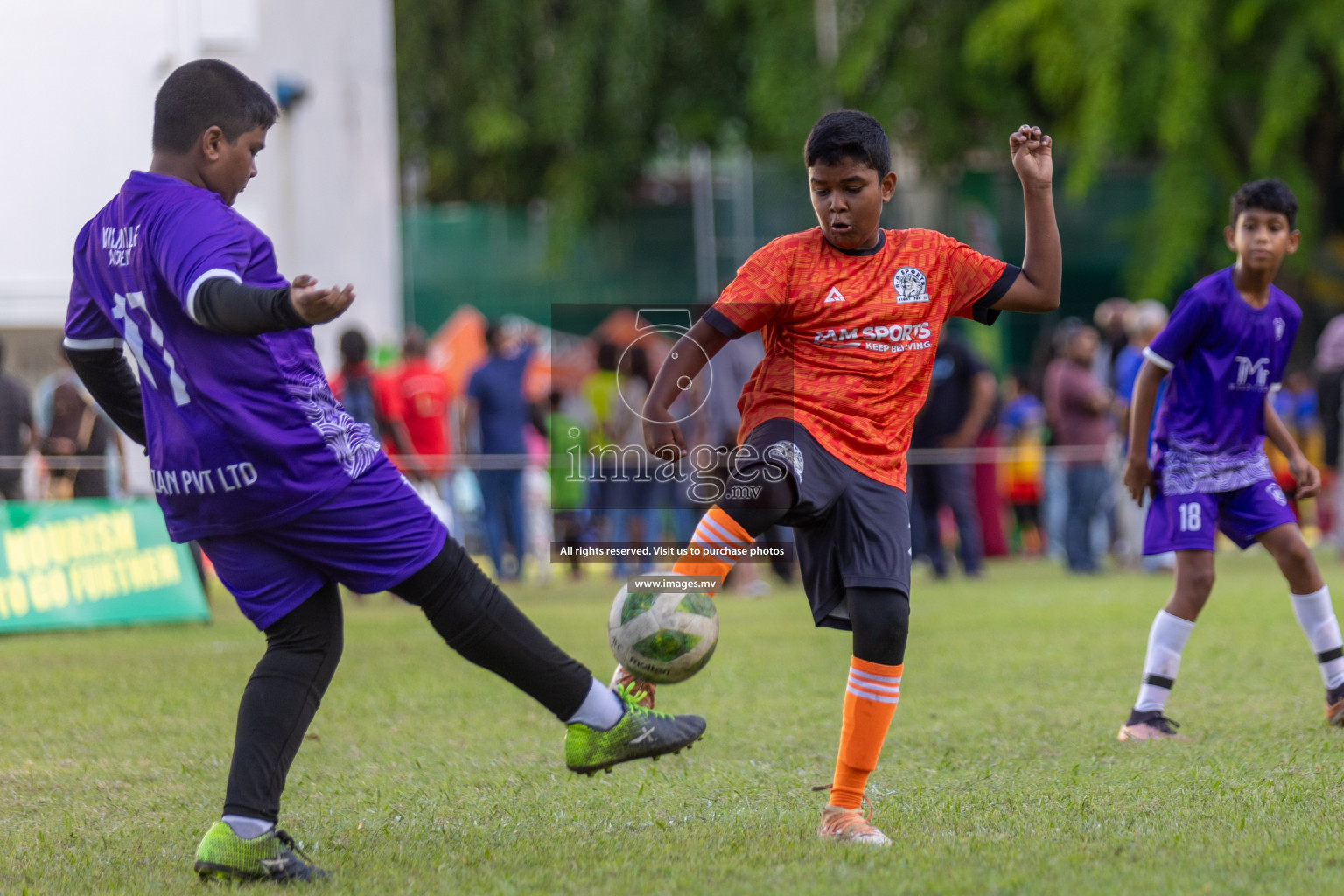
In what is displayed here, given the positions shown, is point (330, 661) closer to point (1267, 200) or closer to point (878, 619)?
point (878, 619)

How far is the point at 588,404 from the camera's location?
46.2 ft

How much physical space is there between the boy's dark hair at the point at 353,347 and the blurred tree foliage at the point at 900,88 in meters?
10.6

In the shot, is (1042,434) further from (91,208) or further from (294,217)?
(91,208)

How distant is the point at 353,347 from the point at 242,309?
8580 millimetres

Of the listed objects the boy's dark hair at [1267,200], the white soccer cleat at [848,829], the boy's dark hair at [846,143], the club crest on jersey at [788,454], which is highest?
the boy's dark hair at [846,143]

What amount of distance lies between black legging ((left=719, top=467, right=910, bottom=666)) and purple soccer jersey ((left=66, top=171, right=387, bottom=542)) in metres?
1.02

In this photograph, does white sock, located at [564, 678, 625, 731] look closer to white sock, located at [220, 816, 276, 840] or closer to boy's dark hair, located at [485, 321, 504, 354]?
white sock, located at [220, 816, 276, 840]

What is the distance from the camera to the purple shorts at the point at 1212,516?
5.84 meters

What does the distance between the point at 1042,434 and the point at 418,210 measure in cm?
1339

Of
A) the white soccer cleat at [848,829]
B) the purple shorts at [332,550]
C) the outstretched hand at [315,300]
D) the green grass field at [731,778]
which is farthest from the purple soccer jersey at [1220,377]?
the outstretched hand at [315,300]

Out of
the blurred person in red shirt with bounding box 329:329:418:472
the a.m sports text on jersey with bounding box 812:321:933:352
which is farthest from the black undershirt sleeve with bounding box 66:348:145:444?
the blurred person in red shirt with bounding box 329:329:418:472

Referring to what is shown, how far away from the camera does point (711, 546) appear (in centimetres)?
415

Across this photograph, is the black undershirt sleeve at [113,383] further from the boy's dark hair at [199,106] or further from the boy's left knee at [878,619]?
the boy's left knee at [878,619]

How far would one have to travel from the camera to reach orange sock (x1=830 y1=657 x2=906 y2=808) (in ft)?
13.4
